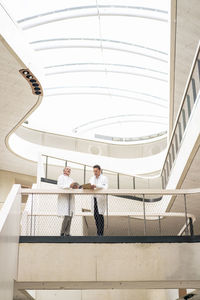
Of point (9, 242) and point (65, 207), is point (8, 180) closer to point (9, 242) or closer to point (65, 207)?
point (65, 207)

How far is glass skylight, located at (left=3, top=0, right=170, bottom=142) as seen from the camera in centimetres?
1900

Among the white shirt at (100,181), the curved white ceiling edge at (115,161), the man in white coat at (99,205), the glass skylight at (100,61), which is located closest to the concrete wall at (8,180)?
the curved white ceiling edge at (115,161)

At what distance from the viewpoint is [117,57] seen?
78.1ft

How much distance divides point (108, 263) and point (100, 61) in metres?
17.1

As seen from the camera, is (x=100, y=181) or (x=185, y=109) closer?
(x=100, y=181)

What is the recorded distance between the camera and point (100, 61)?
24.2 metres

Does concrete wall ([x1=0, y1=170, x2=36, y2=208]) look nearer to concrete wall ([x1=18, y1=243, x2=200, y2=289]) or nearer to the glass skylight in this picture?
the glass skylight

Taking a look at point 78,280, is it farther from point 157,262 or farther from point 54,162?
point 54,162

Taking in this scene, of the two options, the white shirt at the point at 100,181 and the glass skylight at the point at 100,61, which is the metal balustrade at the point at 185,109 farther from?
the glass skylight at the point at 100,61

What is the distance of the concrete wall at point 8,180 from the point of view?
2137 centimetres

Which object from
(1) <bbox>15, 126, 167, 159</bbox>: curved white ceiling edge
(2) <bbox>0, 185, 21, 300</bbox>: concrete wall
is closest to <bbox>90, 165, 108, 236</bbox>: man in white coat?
(2) <bbox>0, 185, 21, 300</bbox>: concrete wall

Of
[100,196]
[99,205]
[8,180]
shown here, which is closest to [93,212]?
[99,205]

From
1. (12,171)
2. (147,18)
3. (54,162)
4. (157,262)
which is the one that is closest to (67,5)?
(147,18)

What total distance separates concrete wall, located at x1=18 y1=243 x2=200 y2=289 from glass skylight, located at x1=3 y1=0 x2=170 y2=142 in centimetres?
622
